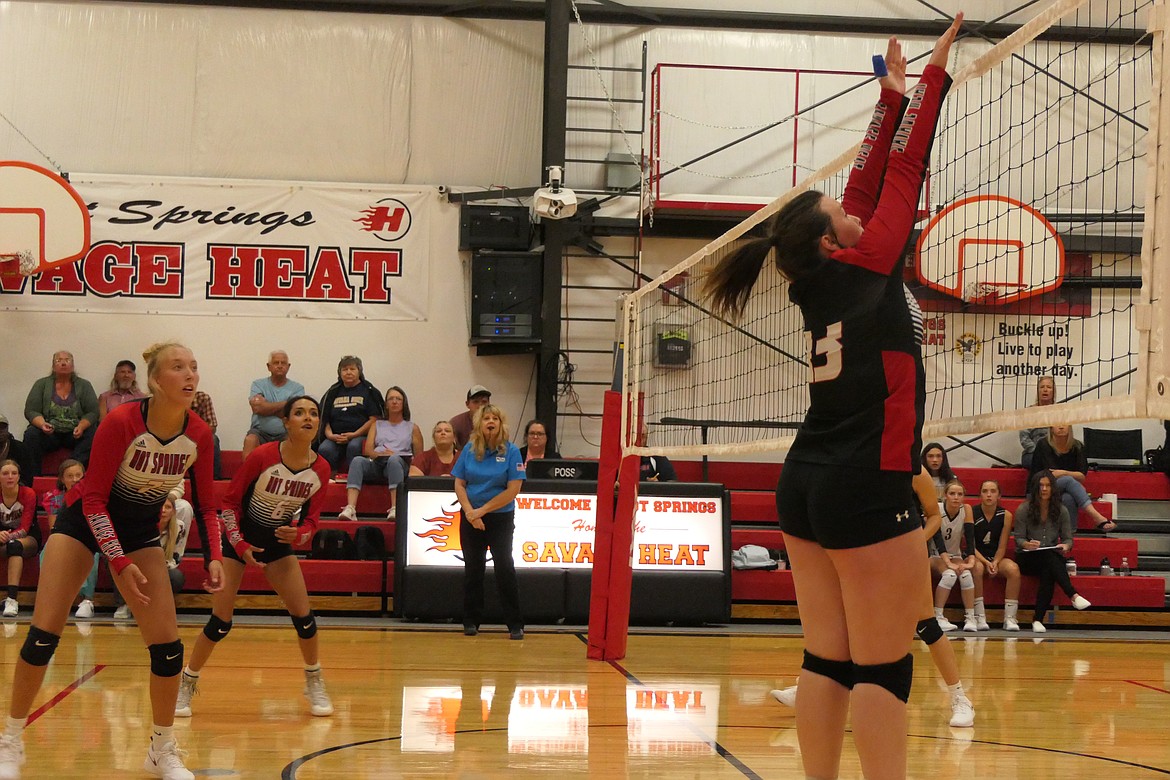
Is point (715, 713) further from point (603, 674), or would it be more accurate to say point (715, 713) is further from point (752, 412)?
point (752, 412)

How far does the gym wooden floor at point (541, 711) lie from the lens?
489cm

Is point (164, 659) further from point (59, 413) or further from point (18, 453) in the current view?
point (59, 413)

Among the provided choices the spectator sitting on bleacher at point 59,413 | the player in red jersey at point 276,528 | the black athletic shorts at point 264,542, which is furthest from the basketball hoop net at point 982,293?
the spectator sitting on bleacher at point 59,413

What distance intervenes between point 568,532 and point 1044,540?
14.9ft

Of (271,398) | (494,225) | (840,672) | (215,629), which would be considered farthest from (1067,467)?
(840,672)

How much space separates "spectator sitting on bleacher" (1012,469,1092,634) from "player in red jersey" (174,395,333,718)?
7.25m

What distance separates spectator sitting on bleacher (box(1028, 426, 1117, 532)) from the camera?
11.5 metres

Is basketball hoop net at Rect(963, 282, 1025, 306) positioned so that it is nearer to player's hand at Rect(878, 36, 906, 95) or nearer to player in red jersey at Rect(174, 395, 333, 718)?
player's hand at Rect(878, 36, 906, 95)

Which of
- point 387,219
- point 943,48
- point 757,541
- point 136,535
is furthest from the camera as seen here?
point 387,219

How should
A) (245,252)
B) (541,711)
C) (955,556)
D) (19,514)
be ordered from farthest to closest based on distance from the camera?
(245,252), (955,556), (19,514), (541,711)

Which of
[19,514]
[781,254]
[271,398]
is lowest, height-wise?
[19,514]

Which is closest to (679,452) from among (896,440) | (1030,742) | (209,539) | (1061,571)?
(1030,742)

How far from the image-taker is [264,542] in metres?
5.87

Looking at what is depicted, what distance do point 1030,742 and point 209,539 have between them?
13.2ft
